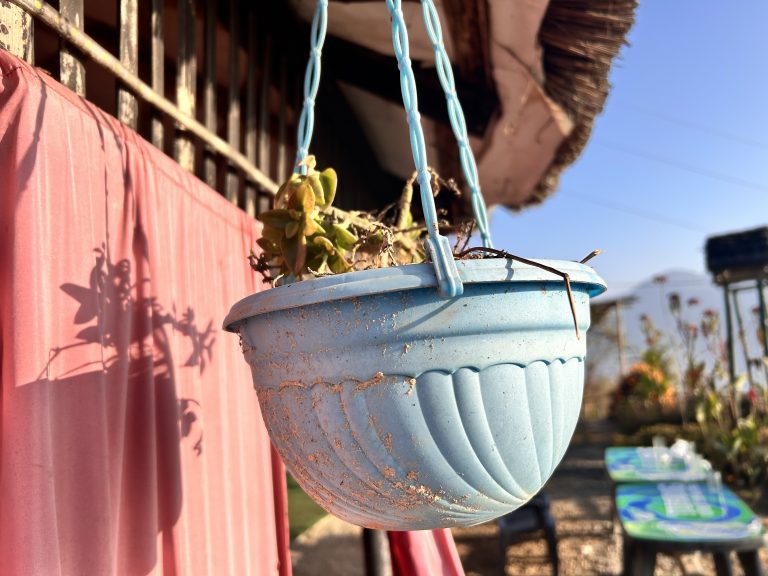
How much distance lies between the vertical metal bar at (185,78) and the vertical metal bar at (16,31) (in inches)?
19.4

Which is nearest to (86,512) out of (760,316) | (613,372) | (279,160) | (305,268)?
(305,268)

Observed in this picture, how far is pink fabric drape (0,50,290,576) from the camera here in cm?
61

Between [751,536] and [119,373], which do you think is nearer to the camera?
[119,373]

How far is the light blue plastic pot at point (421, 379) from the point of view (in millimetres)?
538

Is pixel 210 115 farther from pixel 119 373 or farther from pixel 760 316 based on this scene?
pixel 760 316

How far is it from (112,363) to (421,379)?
18.0 inches

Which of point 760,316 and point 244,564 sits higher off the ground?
Result: point 760,316

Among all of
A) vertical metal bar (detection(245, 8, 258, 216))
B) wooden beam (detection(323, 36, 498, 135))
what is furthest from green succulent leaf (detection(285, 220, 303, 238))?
wooden beam (detection(323, 36, 498, 135))

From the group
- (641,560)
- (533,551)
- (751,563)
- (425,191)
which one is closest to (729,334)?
(533,551)

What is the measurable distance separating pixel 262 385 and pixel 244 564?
607 millimetres

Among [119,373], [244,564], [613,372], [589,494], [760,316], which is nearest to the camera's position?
[119,373]

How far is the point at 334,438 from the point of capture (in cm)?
57

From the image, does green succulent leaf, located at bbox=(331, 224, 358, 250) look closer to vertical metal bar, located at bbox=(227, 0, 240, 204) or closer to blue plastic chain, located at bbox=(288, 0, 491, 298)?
blue plastic chain, located at bbox=(288, 0, 491, 298)

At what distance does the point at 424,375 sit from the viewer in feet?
1.78
